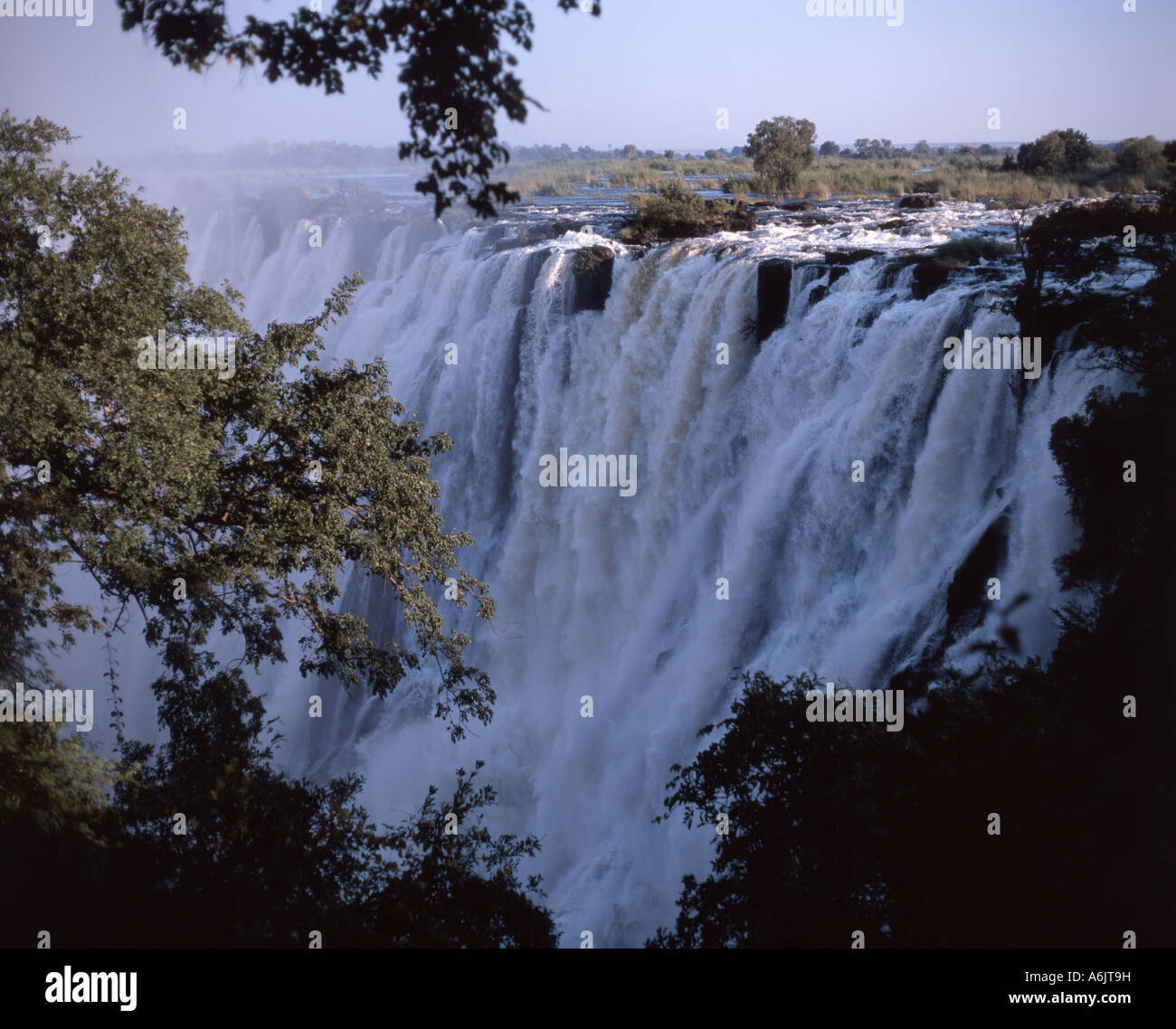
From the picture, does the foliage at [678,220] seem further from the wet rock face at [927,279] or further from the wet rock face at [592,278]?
the wet rock face at [927,279]

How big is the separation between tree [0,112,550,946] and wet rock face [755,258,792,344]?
8924mm

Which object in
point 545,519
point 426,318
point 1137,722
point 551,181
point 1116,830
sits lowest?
point 1116,830

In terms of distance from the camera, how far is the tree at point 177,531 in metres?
7.12

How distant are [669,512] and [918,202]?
1522cm

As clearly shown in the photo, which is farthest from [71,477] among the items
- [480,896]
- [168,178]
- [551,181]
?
[168,178]

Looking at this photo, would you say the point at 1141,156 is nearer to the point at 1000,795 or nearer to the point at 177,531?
the point at 1000,795

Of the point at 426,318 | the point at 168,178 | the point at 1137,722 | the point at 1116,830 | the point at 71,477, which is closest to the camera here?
the point at 1116,830

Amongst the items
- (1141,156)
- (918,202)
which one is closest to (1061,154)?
(1141,156)

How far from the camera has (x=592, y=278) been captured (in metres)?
20.6

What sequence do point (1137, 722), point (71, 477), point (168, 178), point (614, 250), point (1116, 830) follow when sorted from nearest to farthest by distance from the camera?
point (1116, 830), point (1137, 722), point (71, 477), point (614, 250), point (168, 178)

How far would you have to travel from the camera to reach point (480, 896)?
7457 mm

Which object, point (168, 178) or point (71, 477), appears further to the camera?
point (168, 178)
